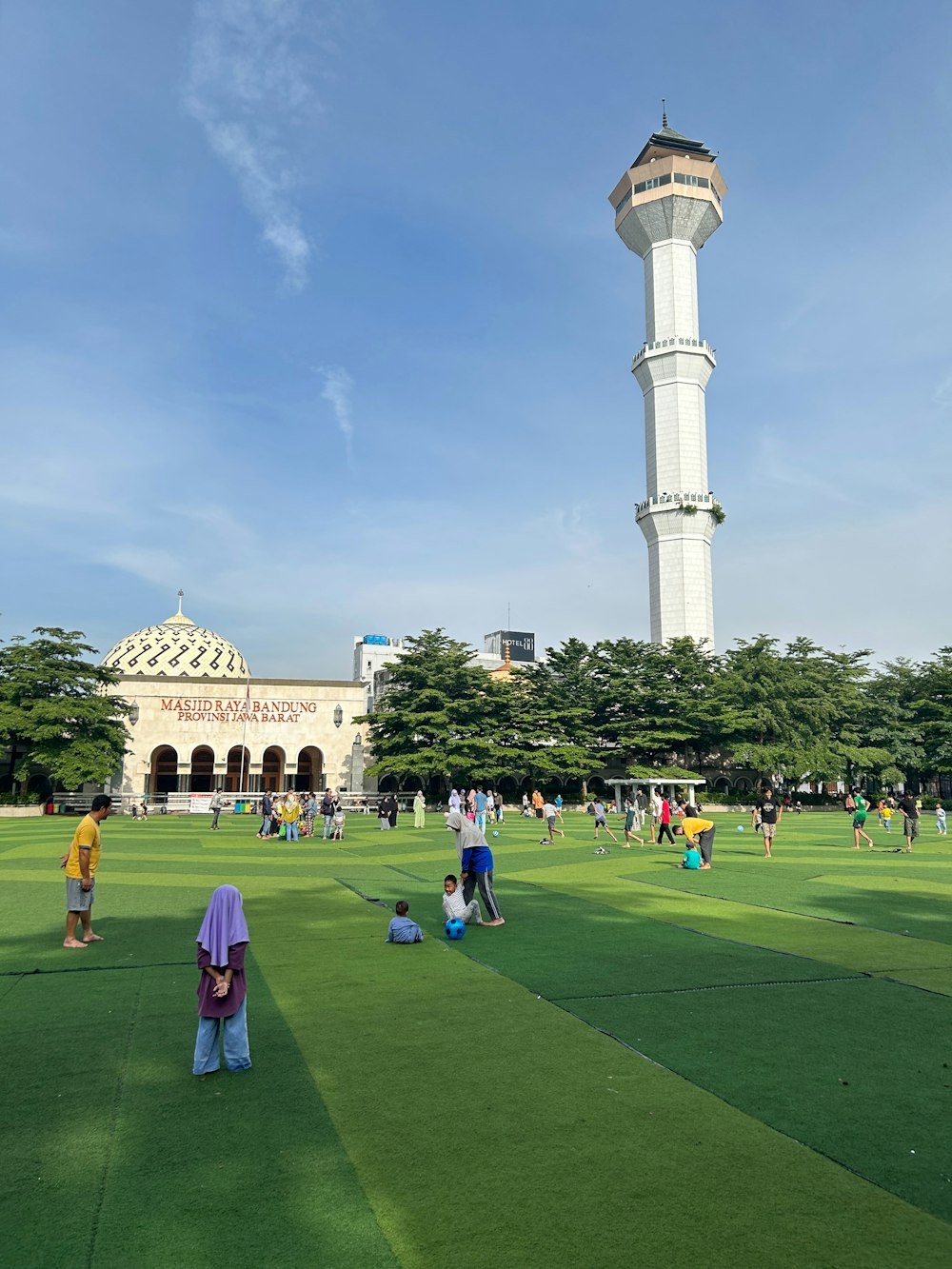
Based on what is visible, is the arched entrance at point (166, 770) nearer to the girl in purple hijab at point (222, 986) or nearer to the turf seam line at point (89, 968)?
the turf seam line at point (89, 968)

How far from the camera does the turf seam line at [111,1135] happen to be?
3.95 m

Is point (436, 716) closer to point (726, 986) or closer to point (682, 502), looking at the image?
point (682, 502)

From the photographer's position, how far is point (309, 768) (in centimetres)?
5866

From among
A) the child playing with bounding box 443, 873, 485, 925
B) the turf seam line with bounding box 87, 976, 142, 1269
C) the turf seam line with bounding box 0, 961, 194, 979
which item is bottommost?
the turf seam line with bounding box 87, 976, 142, 1269

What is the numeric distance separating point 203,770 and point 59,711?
18.1 metres

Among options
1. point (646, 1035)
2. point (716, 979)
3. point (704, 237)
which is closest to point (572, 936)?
point (716, 979)

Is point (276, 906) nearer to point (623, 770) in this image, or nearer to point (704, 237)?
point (623, 770)

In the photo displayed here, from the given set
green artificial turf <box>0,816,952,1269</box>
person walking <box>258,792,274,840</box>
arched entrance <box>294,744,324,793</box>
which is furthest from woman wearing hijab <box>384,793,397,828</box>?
arched entrance <box>294,744,324,793</box>

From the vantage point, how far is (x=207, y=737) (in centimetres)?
5300

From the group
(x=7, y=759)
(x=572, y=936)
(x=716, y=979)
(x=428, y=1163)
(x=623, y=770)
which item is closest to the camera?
(x=428, y=1163)

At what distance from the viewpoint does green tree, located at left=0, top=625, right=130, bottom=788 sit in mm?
39281

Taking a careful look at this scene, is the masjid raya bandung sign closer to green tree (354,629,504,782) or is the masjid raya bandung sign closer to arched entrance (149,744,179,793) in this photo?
arched entrance (149,744,179,793)

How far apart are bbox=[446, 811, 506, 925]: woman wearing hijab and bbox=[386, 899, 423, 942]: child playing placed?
3.45ft

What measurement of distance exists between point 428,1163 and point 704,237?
80.8 metres
